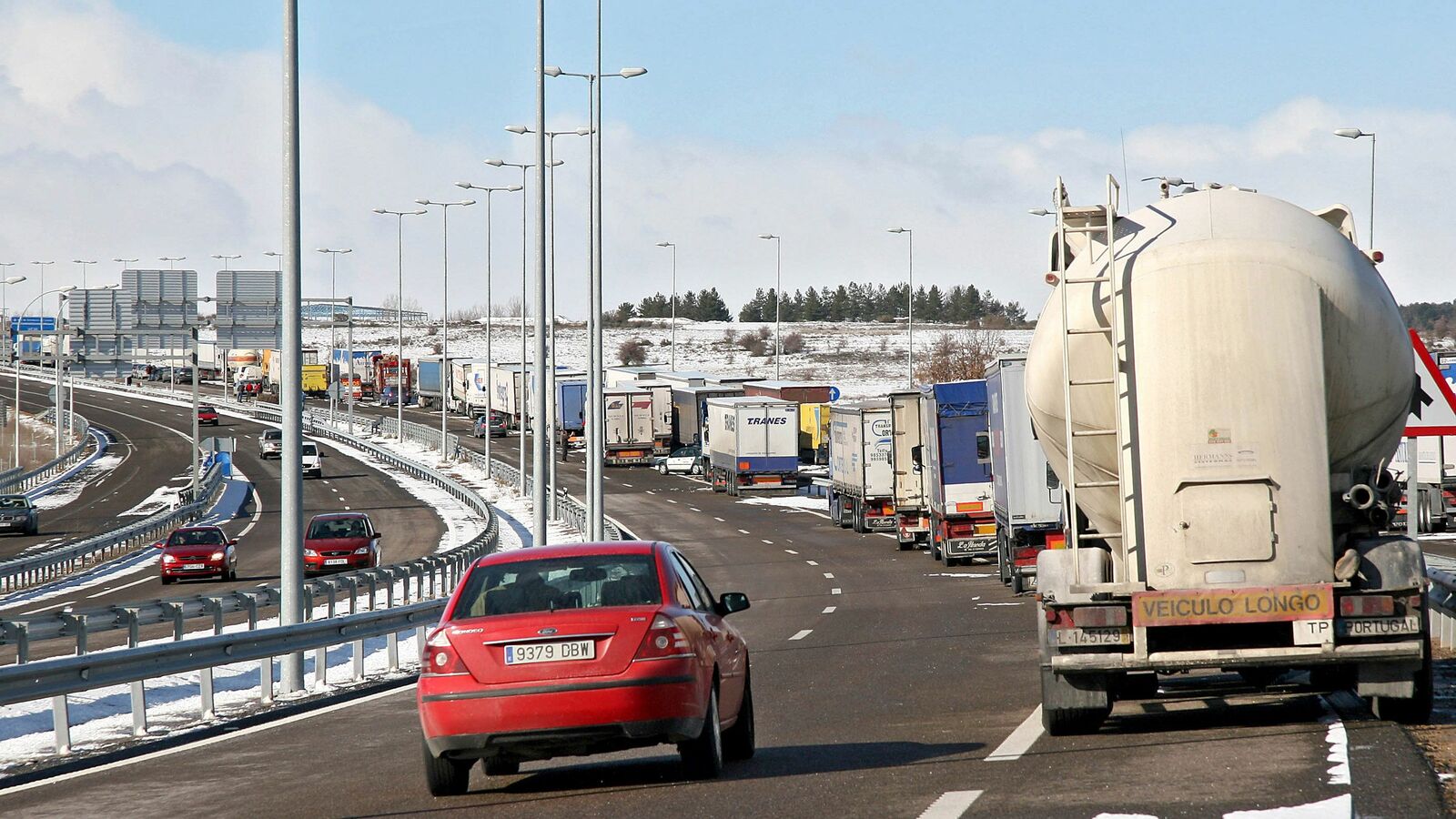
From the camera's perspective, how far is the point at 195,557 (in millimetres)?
44844

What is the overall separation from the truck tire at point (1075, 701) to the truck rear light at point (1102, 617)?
0.43 meters

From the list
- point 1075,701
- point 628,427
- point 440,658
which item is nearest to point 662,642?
point 440,658

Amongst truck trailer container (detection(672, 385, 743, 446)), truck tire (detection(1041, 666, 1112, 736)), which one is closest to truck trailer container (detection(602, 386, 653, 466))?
truck trailer container (detection(672, 385, 743, 446))

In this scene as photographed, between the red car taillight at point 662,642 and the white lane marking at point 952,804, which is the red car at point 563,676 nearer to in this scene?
the red car taillight at point 662,642

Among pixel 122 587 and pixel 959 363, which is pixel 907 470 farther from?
pixel 959 363

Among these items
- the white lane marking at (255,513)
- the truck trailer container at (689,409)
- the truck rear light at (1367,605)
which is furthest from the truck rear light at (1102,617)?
the truck trailer container at (689,409)

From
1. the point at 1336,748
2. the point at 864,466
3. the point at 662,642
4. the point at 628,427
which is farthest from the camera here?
the point at 628,427

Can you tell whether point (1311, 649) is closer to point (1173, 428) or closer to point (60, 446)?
point (1173, 428)

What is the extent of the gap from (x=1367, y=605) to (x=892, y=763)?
3.22 metres

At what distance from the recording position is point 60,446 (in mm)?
102250

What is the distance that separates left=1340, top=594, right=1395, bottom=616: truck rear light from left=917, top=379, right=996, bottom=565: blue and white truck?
2541 centimetres

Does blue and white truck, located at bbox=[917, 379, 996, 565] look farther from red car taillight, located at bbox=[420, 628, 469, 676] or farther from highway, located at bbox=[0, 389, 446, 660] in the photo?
red car taillight, located at bbox=[420, 628, 469, 676]

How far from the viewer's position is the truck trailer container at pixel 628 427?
87250mm

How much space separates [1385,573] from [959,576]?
24389 millimetres
